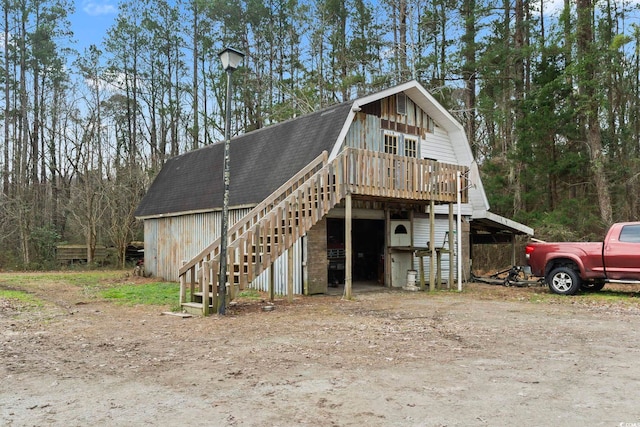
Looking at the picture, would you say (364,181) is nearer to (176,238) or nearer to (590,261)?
(590,261)

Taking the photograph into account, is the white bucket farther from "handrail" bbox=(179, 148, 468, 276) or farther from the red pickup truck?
the red pickup truck

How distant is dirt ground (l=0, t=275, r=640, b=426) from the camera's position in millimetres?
4359

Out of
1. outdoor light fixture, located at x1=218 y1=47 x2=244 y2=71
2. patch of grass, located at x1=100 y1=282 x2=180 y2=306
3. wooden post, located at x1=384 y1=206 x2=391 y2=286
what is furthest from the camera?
wooden post, located at x1=384 y1=206 x2=391 y2=286

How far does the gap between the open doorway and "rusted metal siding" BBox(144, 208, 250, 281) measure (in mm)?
3600

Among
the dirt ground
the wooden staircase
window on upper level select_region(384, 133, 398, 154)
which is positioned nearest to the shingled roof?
the wooden staircase

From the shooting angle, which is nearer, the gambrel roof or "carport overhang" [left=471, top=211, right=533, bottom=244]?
the gambrel roof

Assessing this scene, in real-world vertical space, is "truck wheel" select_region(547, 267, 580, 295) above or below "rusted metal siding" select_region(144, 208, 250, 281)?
below

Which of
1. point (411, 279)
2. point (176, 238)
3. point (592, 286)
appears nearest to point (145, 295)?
point (176, 238)

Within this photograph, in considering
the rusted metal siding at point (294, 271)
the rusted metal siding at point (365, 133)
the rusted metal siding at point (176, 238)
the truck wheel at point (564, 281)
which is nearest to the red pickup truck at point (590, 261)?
the truck wheel at point (564, 281)

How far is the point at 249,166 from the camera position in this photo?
17281 mm

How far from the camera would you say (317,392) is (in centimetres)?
498

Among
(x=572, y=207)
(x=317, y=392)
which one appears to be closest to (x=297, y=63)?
(x=572, y=207)

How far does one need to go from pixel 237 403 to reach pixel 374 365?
1.99 metres

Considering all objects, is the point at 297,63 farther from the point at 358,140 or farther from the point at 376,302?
the point at 376,302
